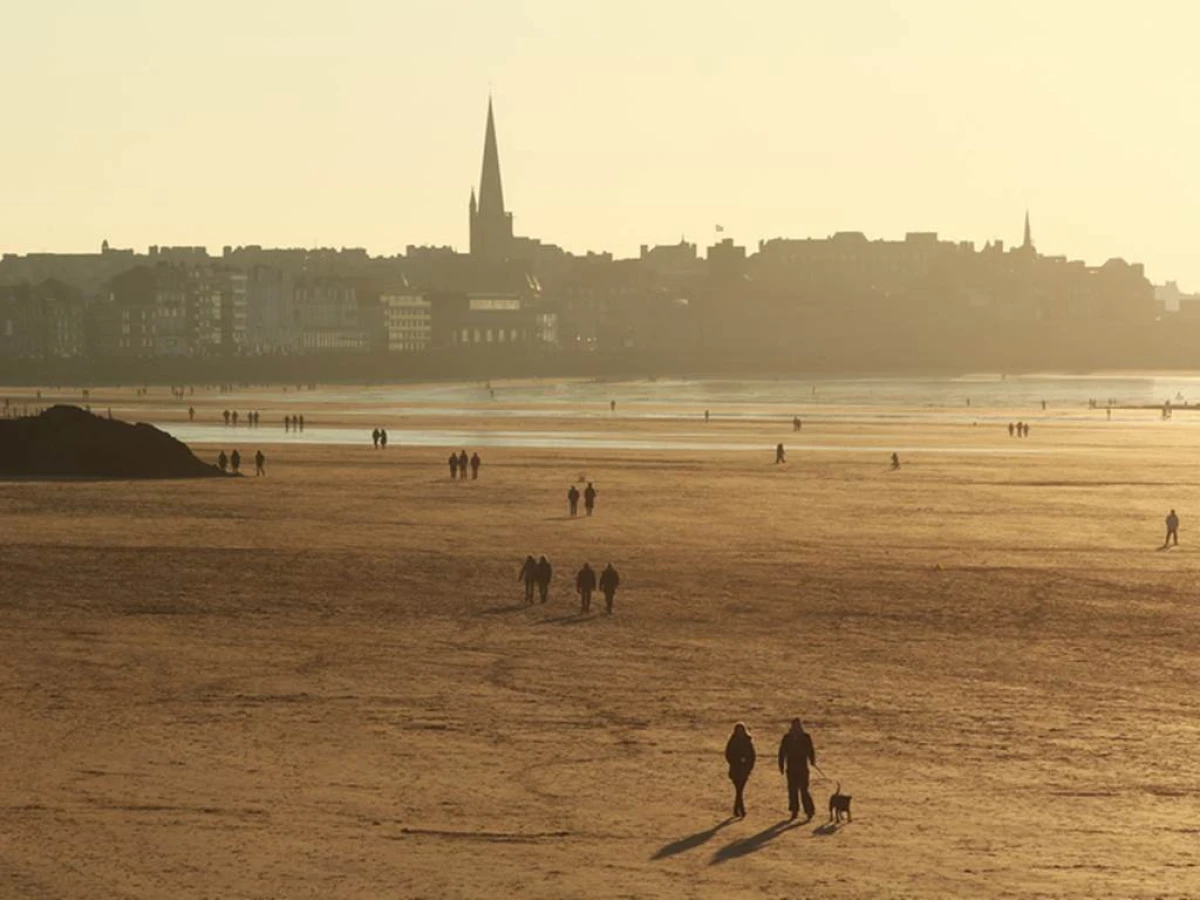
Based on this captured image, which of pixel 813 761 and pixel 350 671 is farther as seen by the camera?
pixel 350 671

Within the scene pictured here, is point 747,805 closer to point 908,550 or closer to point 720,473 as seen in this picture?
point 908,550

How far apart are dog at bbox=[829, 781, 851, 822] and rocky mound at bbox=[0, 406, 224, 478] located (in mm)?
48922

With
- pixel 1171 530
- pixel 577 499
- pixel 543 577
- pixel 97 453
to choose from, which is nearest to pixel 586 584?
pixel 543 577

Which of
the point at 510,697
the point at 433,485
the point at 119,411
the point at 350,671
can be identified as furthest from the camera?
the point at 119,411

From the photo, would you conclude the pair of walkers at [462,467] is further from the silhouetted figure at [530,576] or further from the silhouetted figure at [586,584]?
the silhouetted figure at [586,584]

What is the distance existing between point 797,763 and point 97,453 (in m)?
50.6

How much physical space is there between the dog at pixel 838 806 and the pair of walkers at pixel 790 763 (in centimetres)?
24

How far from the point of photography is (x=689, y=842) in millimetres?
20094

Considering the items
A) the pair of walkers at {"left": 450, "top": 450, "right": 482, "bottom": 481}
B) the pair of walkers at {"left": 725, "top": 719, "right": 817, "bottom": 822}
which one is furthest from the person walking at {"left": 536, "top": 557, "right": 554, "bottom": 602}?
the pair of walkers at {"left": 450, "top": 450, "right": 482, "bottom": 481}

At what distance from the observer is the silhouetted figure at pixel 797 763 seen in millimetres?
20828

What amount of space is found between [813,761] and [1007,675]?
363 inches

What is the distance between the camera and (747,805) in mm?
21766

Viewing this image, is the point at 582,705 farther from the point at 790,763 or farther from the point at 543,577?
the point at 543,577

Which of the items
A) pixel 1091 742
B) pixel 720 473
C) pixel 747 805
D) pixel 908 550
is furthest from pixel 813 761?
Result: pixel 720 473
